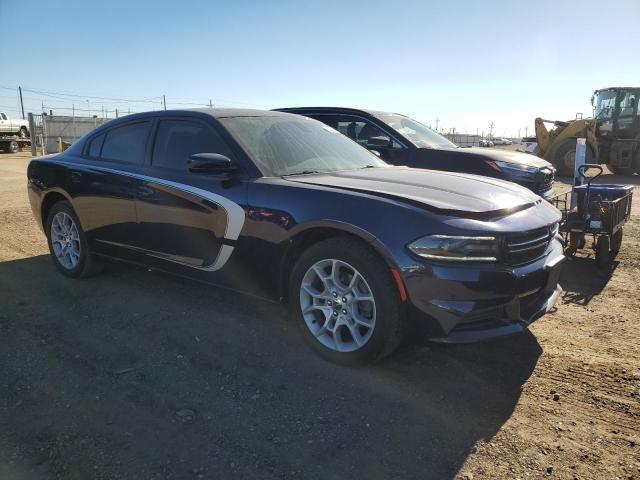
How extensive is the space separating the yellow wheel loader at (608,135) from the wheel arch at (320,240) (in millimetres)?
16387

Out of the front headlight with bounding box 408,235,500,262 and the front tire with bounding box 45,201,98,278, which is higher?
the front headlight with bounding box 408,235,500,262

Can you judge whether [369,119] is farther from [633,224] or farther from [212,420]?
[212,420]

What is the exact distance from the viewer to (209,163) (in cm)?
354

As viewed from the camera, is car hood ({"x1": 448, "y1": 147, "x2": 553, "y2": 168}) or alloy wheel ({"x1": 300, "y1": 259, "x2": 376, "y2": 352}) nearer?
alloy wheel ({"x1": 300, "y1": 259, "x2": 376, "y2": 352})

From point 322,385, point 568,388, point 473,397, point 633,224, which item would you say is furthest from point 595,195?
point 322,385

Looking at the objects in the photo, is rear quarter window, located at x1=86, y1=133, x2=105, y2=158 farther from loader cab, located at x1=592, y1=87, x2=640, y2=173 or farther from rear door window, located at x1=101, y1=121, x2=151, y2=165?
loader cab, located at x1=592, y1=87, x2=640, y2=173

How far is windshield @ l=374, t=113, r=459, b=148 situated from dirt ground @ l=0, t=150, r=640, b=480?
10.7 ft

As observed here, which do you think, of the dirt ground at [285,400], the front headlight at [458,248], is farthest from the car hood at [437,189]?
the dirt ground at [285,400]

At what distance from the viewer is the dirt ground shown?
2.34m

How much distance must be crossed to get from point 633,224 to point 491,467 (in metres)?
7.03

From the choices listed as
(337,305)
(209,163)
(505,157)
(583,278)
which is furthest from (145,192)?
(505,157)

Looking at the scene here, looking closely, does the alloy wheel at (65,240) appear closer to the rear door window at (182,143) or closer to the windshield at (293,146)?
the rear door window at (182,143)

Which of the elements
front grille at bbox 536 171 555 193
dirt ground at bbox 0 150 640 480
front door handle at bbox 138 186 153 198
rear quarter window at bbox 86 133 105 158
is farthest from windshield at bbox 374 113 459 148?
front door handle at bbox 138 186 153 198

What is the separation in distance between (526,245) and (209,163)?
2.14 metres
